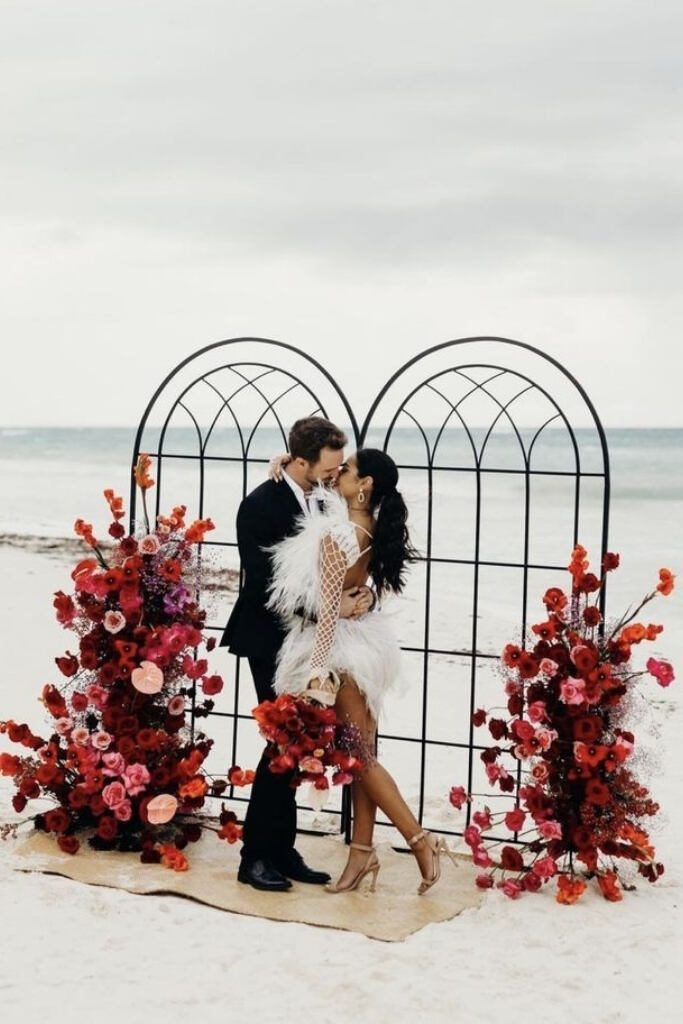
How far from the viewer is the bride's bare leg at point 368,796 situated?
3.91 meters

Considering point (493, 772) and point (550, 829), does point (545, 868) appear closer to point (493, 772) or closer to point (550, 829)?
point (550, 829)

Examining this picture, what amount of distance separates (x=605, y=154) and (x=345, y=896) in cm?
623

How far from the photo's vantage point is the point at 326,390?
2225 centimetres

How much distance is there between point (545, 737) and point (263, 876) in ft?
3.67

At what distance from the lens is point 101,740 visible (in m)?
4.22

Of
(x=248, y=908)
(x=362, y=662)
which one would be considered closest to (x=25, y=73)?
(x=362, y=662)

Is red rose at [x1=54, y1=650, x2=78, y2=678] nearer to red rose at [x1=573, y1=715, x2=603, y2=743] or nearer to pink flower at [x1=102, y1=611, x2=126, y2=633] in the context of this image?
pink flower at [x1=102, y1=611, x2=126, y2=633]

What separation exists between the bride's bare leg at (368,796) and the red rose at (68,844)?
1014 mm

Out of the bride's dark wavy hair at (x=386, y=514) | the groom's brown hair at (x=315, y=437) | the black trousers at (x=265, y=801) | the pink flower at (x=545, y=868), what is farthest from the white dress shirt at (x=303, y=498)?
the pink flower at (x=545, y=868)

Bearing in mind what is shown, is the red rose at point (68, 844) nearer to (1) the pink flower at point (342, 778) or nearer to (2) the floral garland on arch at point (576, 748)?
(1) the pink flower at point (342, 778)

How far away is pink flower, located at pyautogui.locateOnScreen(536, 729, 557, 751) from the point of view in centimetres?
394

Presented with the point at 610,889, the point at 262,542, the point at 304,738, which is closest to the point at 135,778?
the point at 304,738

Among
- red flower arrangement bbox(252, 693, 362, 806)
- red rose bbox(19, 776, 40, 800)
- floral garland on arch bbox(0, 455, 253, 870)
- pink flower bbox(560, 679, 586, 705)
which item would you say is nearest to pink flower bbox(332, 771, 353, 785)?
red flower arrangement bbox(252, 693, 362, 806)

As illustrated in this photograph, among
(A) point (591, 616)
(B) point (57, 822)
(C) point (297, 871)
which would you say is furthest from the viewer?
(B) point (57, 822)
